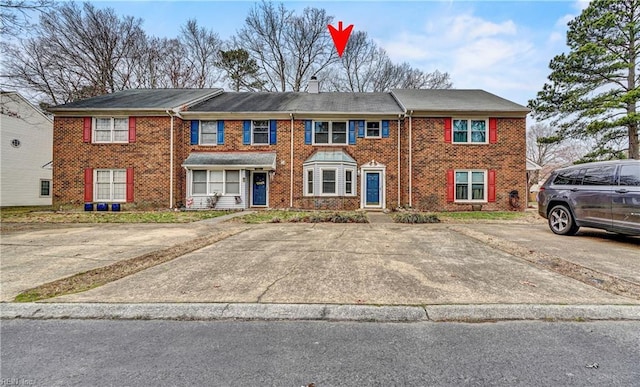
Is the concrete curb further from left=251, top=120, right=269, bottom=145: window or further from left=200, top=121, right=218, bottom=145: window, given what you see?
left=200, top=121, right=218, bottom=145: window

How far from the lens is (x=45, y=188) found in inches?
902

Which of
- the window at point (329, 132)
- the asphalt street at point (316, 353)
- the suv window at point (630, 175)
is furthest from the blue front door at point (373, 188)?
the asphalt street at point (316, 353)

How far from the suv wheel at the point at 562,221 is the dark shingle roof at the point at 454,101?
29.0 ft

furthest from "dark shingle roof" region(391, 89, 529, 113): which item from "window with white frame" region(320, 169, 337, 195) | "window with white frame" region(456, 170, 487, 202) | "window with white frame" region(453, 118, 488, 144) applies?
"window with white frame" region(320, 169, 337, 195)

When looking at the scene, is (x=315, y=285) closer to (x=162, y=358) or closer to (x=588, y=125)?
(x=162, y=358)

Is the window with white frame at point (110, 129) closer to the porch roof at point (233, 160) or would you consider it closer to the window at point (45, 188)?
the porch roof at point (233, 160)

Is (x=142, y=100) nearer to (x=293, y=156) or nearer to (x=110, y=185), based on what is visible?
(x=110, y=185)

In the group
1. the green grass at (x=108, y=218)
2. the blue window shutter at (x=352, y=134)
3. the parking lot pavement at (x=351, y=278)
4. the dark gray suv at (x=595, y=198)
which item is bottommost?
the parking lot pavement at (x=351, y=278)

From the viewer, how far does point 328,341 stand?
2521 mm

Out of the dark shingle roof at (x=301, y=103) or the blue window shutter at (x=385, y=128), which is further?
the dark shingle roof at (x=301, y=103)

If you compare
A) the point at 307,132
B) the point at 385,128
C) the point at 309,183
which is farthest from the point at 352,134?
the point at 309,183

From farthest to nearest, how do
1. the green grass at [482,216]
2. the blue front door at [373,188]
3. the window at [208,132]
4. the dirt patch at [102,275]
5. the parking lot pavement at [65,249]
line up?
the window at [208,132] < the blue front door at [373,188] < the green grass at [482,216] < the parking lot pavement at [65,249] < the dirt patch at [102,275]

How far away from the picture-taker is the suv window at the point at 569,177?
281 inches

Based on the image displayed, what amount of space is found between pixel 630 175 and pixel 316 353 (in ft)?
24.6
